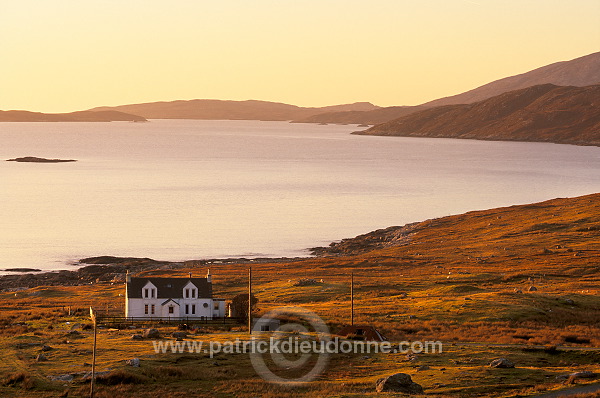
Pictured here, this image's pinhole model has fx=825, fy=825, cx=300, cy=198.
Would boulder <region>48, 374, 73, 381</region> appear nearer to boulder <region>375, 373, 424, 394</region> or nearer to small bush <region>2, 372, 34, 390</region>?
small bush <region>2, 372, 34, 390</region>

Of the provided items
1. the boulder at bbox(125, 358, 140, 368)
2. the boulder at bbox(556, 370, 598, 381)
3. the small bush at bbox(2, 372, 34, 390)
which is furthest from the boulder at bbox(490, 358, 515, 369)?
the small bush at bbox(2, 372, 34, 390)

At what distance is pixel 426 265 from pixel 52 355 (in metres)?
70.8

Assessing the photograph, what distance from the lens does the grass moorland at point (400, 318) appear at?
43125 mm

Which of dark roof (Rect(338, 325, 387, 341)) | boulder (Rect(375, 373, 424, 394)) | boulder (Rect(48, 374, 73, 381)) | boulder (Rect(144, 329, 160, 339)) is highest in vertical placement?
boulder (Rect(144, 329, 160, 339))

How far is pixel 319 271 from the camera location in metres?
111

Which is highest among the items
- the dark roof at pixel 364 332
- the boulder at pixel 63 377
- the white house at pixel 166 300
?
the white house at pixel 166 300

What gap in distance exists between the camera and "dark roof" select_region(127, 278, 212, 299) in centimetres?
7050

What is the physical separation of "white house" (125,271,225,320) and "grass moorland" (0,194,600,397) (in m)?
4.87

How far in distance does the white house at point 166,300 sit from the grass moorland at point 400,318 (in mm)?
4869

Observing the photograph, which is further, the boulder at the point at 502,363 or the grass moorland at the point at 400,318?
the boulder at the point at 502,363

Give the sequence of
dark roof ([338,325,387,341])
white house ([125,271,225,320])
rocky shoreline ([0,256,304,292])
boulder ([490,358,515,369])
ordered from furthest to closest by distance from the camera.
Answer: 1. rocky shoreline ([0,256,304,292])
2. white house ([125,271,225,320])
3. dark roof ([338,325,387,341])
4. boulder ([490,358,515,369])

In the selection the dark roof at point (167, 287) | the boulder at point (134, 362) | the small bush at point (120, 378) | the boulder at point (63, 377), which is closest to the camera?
the small bush at point (120, 378)

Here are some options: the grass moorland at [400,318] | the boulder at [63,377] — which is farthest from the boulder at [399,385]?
the boulder at [63,377]

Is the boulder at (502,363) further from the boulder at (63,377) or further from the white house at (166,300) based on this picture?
the white house at (166,300)
